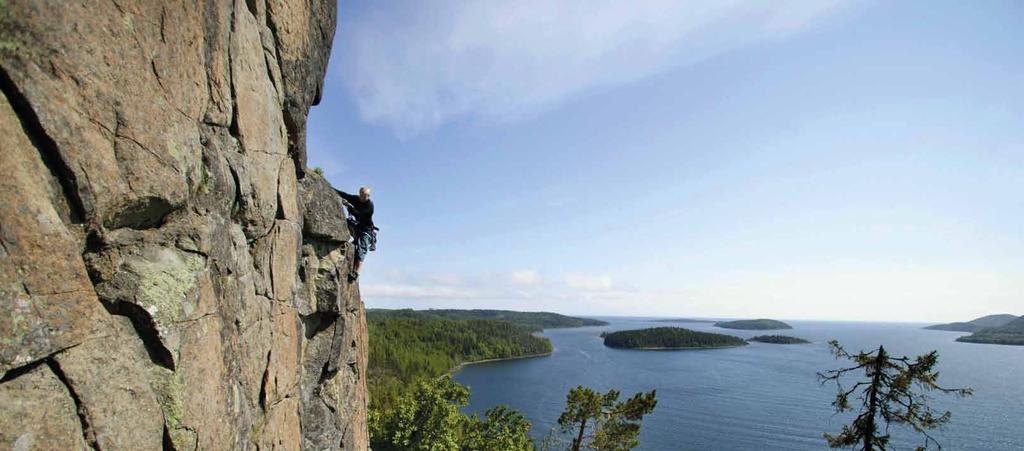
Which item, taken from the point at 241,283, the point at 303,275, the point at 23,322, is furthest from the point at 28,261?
the point at 303,275

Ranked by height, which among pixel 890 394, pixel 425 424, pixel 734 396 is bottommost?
pixel 734 396

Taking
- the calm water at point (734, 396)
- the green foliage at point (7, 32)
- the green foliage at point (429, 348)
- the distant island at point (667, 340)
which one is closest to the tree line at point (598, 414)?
the green foliage at point (429, 348)

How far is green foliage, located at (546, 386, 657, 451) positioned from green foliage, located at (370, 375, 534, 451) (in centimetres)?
692

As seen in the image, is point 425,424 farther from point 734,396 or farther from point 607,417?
point 734,396

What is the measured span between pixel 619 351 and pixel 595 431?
132843 millimetres

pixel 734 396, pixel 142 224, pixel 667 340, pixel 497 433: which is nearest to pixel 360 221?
pixel 142 224

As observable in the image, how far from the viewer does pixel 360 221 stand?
557 inches

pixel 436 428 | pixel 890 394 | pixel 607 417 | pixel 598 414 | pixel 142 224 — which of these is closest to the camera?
pixel 142 224

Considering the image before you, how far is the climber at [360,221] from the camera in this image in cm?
1384

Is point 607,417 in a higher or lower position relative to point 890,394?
lower

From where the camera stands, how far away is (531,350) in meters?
144

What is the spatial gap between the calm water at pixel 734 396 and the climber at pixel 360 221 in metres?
42.6

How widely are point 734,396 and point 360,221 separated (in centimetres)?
7627

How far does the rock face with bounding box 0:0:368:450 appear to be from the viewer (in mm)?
3842
